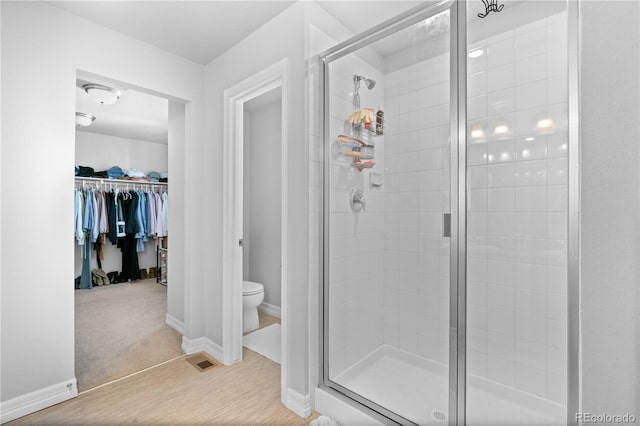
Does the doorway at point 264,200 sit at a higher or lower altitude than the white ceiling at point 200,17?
lower

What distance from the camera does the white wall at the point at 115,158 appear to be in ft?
16.8

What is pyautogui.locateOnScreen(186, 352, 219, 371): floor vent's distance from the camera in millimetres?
2408

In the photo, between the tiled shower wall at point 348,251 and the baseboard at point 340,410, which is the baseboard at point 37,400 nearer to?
the baseboard at point 340,410

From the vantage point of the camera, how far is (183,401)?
198 cm

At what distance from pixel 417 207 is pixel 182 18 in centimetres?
195

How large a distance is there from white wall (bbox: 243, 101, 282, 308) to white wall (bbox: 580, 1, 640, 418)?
3100 millimetres

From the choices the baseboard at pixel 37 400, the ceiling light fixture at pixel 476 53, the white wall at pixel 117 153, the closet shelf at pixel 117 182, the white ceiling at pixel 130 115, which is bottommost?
the baseboard at pixel 37 400

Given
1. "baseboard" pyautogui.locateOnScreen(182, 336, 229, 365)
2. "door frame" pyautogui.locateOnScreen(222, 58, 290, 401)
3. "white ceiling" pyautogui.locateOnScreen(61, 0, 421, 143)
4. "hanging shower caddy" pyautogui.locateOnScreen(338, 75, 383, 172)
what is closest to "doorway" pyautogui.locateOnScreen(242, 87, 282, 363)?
"baseboard" pyautogui.locateOnScreen(182, 336, 229, 365)

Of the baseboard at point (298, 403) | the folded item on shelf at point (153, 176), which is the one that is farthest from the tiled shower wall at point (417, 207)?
the folded item on shelf at point (153, 176)

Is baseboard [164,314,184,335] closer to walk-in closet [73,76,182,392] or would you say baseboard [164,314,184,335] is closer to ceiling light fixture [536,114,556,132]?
walk-in closet [73,76,182,392]

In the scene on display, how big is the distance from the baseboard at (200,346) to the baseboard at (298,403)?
0.89m

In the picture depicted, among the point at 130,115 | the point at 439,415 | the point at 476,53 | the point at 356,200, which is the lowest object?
the point at 439,415

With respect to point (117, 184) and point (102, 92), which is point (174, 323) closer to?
point (102, 92)

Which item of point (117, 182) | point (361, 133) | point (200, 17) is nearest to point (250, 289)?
point (361, 133)
